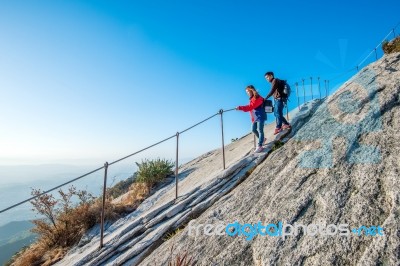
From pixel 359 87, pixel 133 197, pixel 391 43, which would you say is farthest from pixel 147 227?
pixel 391 43

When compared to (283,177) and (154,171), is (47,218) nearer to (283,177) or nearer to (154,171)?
(154,171)

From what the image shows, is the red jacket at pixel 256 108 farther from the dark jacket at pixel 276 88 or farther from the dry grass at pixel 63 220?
the dry grass at pixel 63 220

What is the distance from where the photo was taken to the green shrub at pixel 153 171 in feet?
34.9

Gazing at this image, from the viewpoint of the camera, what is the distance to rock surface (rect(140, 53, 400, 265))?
4.06 meters

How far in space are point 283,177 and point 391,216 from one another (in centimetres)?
213

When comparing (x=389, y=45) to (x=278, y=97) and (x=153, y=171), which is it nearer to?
(x=278, y=97)

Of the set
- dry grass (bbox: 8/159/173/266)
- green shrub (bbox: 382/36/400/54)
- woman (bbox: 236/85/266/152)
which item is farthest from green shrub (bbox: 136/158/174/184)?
green shrub (bbox: 382/36/400/54)

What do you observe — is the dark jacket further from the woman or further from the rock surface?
the rock surface

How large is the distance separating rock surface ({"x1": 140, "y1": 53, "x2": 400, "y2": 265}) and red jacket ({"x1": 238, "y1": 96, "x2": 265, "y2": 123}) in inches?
61.0

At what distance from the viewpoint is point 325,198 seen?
481 cm

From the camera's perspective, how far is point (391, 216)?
13.4 feet

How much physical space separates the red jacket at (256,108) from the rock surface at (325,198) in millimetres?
1549

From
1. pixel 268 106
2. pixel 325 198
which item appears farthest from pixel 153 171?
pixel 325 198

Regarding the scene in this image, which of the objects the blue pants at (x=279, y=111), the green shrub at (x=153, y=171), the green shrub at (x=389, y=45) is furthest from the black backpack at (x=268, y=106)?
the green shrub at (x=389, y=45)
